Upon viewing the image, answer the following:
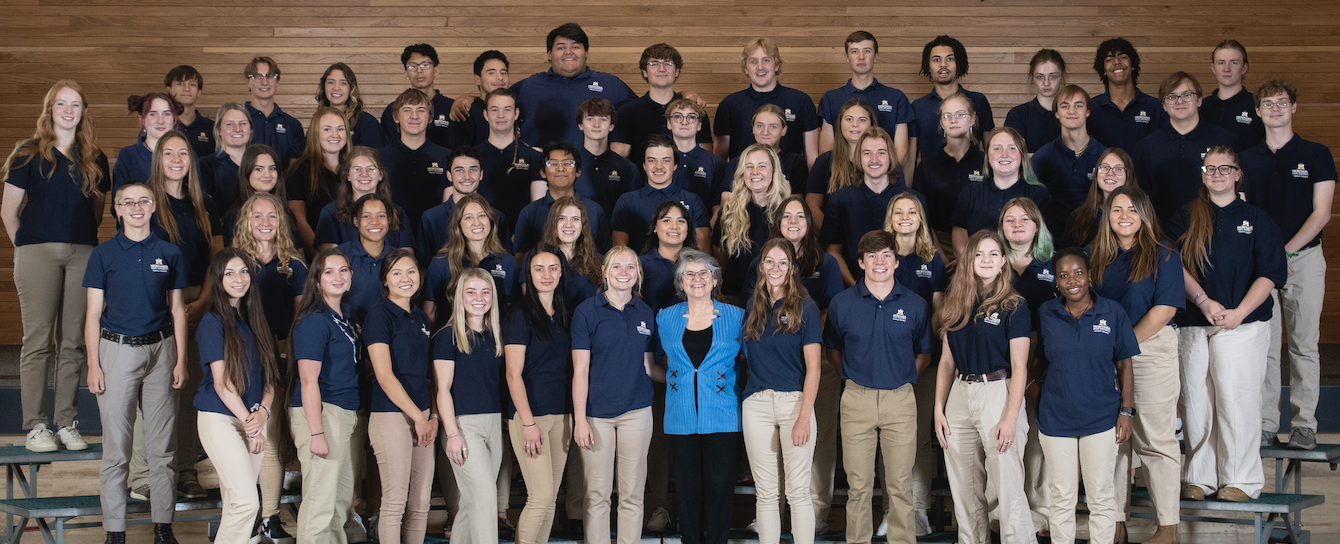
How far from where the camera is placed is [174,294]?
4250mm

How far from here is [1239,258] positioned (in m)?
4.38

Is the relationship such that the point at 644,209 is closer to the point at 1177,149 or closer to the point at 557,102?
the point at 557,102

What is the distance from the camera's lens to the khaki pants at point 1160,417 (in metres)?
4.19

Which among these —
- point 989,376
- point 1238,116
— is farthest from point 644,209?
point 1238,116

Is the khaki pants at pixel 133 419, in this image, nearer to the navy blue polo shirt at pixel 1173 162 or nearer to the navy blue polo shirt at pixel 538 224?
the navy blue polo shirt at pixel 538 224

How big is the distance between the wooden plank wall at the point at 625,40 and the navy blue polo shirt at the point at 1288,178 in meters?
2.26

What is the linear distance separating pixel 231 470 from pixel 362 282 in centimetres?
90

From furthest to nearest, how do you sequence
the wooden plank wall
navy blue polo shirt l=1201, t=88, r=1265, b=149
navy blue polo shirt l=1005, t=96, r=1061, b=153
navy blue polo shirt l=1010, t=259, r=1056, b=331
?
the wooden plank wall
navy blue polo shirt l=1005, t=96, r=1061, b=153
navy blue polo shirt l=1201, t=88, r=1265, b=149
navy blue polo shirt l=1010, t=259, r=1056, b=331

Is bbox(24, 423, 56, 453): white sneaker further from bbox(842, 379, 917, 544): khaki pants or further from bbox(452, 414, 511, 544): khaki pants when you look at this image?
bbox(842, 379, 917, 544): khaki pants

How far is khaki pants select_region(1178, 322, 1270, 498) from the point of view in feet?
14.5

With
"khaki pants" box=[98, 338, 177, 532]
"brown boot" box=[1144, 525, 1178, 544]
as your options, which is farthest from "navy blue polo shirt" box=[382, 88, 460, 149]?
"brown boot" box=[1144, 525, 1178, 544]

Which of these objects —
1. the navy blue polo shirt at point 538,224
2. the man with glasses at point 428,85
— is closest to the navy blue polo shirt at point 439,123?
the man with glasses at point 428,85

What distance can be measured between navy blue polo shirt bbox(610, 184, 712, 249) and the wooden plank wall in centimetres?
240

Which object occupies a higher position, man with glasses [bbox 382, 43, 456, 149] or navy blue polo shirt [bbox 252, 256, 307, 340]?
man with glasses [bbox 382, 43, 456, 149]
